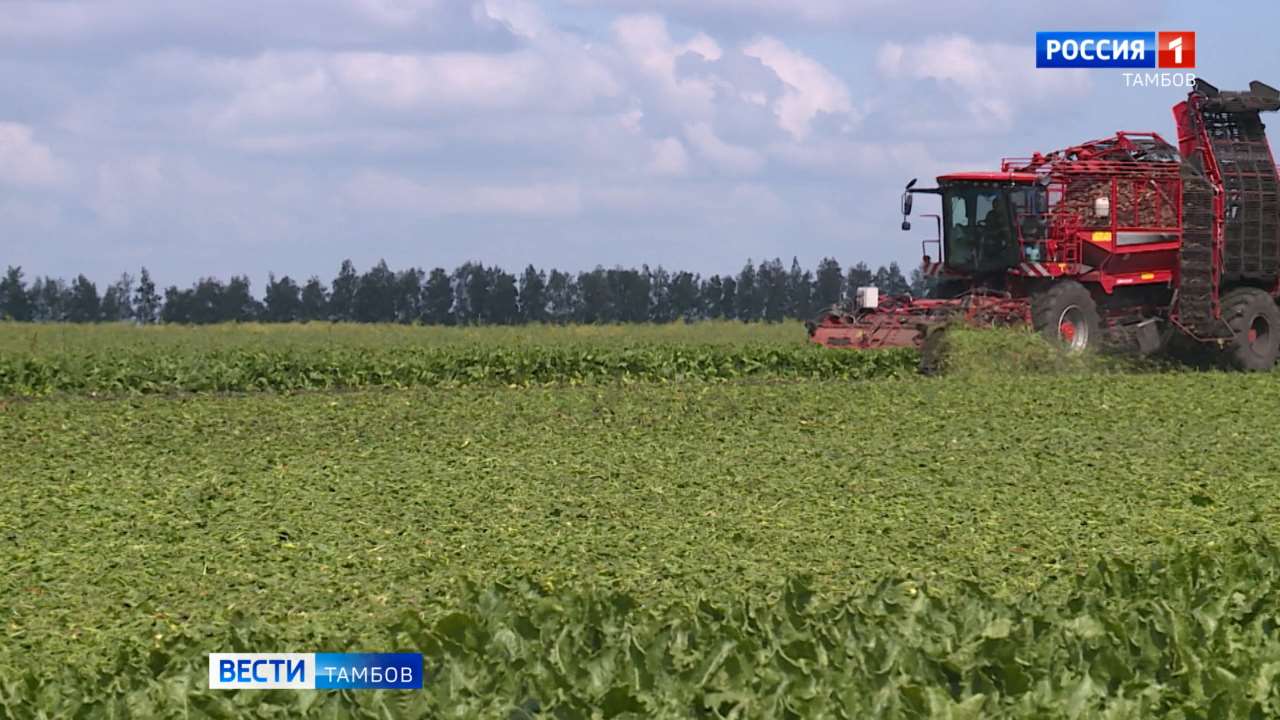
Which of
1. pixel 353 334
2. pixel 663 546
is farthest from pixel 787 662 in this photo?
pixel 353 334

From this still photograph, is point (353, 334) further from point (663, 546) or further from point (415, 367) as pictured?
point (663, 546)

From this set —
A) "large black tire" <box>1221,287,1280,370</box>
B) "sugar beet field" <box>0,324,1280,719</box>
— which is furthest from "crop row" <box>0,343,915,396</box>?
"large black tire" <box>1221,287,1280,370</box>

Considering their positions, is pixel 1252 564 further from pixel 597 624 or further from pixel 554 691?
pixel 554 691

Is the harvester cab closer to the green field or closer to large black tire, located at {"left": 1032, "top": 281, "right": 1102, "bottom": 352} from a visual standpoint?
large black tire, located at {"left": 1032, "top": 281, "right": 1102, "bottom": 352}

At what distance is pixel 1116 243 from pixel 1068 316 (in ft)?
4.11

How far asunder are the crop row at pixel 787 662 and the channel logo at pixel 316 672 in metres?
0.07

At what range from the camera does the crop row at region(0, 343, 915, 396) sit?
772 inches

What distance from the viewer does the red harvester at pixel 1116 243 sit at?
20.3 meters

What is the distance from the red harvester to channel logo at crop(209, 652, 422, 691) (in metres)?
15.5

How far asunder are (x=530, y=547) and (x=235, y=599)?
171cm

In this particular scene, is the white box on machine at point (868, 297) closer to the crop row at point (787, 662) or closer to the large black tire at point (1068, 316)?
the large black tire at point (1068, 316)

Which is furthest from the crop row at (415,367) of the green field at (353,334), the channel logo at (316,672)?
the channel logo at (316,672)

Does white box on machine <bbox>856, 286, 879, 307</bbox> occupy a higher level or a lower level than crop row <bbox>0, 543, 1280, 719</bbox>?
higher

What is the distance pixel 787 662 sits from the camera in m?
5.09
